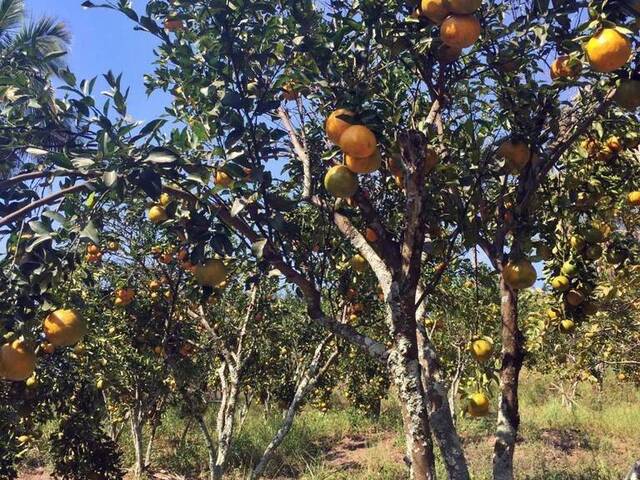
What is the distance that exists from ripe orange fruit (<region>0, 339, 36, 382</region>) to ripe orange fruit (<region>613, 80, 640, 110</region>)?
2.32m

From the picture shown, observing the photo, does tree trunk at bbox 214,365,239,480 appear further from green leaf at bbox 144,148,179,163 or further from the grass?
green leaf at bbox 144,148,179,163

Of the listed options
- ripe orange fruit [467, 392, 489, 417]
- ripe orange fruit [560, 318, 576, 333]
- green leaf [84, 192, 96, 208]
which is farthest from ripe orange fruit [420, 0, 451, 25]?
ripe orange fruit [560, 318, 576, 333]

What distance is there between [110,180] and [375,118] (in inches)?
39.5

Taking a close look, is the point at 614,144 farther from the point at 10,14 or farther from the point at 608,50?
the point at 10,14

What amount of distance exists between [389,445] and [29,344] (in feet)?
33.1

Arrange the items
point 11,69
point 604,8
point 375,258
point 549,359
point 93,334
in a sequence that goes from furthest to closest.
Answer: point 549,359
point 93,334
point 375,258
point 11,69
point 604,8

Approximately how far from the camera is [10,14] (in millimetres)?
Result: 7457

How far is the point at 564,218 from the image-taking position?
292 centimetres

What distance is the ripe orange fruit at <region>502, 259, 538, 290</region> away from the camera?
253 centimetres

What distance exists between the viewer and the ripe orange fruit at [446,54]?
7.39ft

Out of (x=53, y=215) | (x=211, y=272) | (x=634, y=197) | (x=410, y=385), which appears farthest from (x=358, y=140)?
(x=634, y=197)

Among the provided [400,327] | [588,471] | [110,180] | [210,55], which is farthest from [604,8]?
[588,471]

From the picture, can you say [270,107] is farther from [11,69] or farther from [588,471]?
[588,471]

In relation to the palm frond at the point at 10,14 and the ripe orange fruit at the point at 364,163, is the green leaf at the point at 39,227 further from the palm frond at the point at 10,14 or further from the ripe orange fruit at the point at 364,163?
the palm frond at the point at 10,14
